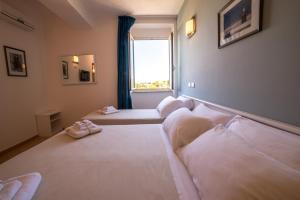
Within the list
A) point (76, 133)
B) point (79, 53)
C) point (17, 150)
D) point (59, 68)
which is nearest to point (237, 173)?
point (76, 133)

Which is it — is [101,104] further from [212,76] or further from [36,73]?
[212,76]

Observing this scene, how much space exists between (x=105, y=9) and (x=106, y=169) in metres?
3.35

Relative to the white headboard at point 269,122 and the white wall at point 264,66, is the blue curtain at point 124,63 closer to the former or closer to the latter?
the white wall at point 264,66

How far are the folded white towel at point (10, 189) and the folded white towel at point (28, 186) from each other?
14mm

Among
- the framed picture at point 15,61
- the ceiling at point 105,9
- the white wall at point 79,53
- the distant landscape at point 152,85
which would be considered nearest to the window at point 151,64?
the distant landscape at point 152,85

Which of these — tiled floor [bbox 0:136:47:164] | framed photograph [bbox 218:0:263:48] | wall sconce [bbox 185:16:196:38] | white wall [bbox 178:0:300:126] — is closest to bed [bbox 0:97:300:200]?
white wall [bbox 178:0:300:126]

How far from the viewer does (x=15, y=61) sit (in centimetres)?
301

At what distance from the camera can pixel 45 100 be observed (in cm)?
386

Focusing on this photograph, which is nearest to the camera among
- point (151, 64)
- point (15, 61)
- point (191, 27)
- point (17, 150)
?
point (191, 27)

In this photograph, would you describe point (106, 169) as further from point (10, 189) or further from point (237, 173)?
point (237, 173)

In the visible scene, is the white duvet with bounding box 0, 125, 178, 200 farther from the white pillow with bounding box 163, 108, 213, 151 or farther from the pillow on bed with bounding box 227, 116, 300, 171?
the pillow on bed with bounding box 227, 116, 300, 171

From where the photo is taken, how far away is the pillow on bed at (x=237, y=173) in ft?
1.73

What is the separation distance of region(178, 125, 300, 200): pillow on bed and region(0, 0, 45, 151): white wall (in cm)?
331

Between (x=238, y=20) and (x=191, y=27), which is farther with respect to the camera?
(x=191, y=27)
